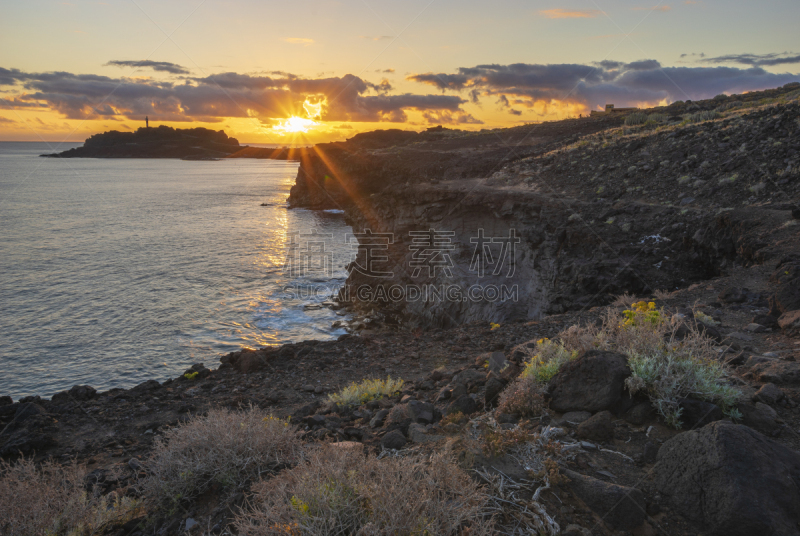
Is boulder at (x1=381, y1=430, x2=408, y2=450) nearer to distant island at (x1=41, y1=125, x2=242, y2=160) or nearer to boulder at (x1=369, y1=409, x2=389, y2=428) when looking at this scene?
boulder at (x1=369, y1=409, x2=389, y2=428)

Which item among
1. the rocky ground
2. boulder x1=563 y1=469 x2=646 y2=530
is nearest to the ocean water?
the rocky ground

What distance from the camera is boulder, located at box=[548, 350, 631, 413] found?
4066 millimetres

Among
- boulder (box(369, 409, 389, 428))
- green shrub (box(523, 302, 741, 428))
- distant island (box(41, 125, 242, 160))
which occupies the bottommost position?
boulder (box(369, 409, 389, 428))

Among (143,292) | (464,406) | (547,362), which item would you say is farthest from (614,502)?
(143,292)

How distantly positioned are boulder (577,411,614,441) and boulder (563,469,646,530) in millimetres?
762

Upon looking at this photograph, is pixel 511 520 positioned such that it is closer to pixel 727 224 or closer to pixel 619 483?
pixel 619 483

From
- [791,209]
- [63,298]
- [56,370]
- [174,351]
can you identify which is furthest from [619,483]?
[63,298]

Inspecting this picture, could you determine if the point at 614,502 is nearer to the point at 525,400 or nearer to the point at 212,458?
the point at 525,400

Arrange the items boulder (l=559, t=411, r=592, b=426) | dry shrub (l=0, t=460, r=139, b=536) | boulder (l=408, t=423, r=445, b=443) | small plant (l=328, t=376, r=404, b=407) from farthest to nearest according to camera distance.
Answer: small plant (l=328, t=376, r=404, b=407), boulder (l=408, t=423, r=445, b=443), boulder (l=559, t=411, r=592, b=426), dry shrub (l=0, t=460, r=139, b=536)

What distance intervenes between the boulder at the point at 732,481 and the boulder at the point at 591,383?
97 cm

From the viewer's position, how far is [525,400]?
439cm

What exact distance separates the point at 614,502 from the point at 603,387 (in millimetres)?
1492

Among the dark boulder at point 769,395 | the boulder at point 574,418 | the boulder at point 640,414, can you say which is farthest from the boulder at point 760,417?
the boulder at point 574,418

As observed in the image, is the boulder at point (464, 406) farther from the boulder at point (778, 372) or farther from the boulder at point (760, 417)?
the boulder at point (778, 372)
